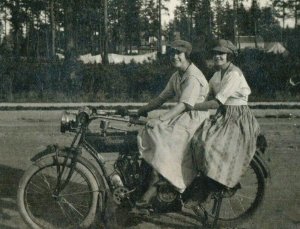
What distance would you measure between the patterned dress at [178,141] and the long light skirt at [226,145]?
8 centimetres

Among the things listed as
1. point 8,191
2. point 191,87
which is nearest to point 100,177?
point 191,87

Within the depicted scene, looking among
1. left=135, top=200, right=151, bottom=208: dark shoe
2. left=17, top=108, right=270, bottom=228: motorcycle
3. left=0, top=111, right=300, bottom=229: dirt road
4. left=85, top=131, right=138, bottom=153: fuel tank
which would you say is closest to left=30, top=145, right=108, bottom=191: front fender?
left=17, top=108, right=270, bottom=228: motorcycle

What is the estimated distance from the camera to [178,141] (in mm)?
5039

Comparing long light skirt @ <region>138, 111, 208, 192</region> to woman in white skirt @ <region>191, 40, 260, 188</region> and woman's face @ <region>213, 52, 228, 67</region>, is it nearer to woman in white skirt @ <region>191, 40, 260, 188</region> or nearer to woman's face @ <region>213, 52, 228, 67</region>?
woman in white skirt @ <region>191, 40, 260, 188</region>

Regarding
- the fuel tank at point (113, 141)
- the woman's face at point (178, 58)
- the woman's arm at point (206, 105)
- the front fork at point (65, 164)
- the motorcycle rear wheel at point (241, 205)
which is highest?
the woman's face at point (178, 58)

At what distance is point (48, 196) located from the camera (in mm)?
6258

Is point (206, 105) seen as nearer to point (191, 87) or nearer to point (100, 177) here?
point (191, 87)

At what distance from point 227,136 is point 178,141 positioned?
1.48 feet

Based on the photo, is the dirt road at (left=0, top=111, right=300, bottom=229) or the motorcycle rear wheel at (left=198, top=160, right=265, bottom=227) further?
the dirt road at (left=0, top=111, right=300, bottom=229)

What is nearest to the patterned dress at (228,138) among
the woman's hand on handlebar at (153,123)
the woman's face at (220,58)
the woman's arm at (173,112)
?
the woman's face at (220,58)

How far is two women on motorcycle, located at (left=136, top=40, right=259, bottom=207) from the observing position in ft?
16.4

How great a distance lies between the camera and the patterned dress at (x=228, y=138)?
5.09 m

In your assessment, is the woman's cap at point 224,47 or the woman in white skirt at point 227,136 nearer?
the woman in white skirt at point 227,136

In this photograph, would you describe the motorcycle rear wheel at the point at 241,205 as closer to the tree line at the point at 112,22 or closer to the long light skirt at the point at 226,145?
the long light skirt at the point at 226,145
